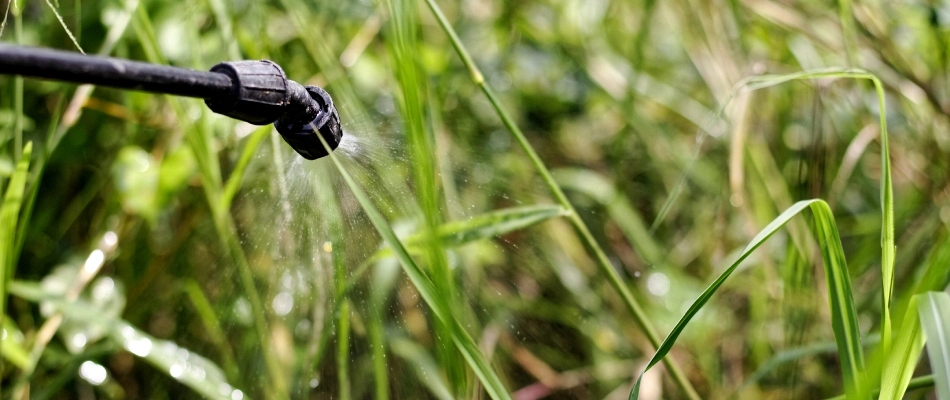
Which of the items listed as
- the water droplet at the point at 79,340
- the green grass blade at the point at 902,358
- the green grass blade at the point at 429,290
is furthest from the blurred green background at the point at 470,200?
the green grass blade at the point at 902,358

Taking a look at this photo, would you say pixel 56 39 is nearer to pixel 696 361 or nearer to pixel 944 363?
pixel 696 361

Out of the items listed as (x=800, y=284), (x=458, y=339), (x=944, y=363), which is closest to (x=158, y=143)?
(x=458, y=339)

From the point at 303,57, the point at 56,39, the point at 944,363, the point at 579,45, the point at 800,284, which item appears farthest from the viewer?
the point at 579,45


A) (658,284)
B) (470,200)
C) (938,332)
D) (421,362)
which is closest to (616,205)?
(658,284)

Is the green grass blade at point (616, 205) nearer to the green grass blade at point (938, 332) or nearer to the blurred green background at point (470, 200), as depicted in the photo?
the blurred green background at point (470, 200)

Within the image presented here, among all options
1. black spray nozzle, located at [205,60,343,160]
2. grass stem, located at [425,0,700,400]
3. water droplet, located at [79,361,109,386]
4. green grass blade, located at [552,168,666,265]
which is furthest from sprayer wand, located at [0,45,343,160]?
green grass blade, located at [552,168,666,265]

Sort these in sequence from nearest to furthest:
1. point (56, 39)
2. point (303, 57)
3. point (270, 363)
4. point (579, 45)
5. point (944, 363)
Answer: point (944, 363), point (270, 363), point (56, 39), point (303, 57), point (579, 45)
